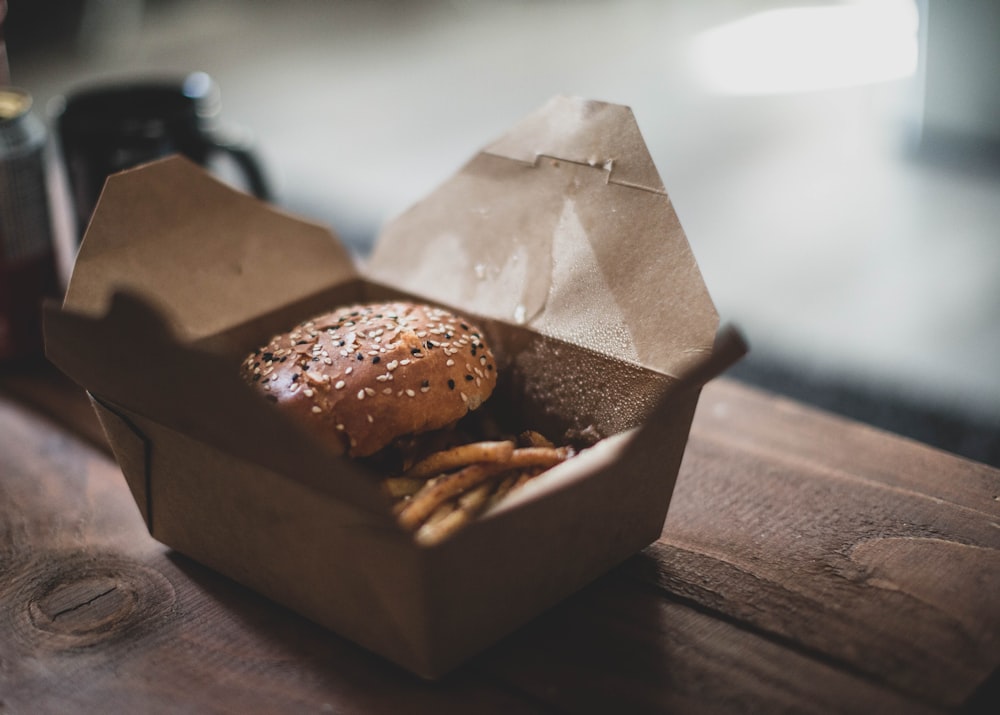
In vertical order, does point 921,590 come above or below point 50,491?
below

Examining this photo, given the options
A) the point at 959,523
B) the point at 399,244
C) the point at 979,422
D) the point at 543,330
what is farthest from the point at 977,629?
the point at 979,422

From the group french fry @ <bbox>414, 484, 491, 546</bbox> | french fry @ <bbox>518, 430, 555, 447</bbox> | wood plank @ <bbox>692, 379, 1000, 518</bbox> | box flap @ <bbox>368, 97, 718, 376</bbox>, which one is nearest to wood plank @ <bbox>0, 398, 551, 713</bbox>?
french fry @ <bbox>414, 484, 491, 546</bbox>

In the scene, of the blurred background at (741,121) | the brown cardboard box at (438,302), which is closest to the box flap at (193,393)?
the brown cardboard box at (438,302)

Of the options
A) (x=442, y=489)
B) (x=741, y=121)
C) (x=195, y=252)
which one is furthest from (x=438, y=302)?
(x=741, y=121)

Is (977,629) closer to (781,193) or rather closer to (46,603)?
(46,603)

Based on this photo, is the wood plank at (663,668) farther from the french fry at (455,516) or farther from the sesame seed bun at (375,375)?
the sesame seed bun at (375,375)

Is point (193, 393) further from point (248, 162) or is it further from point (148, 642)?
point (248, 162)
